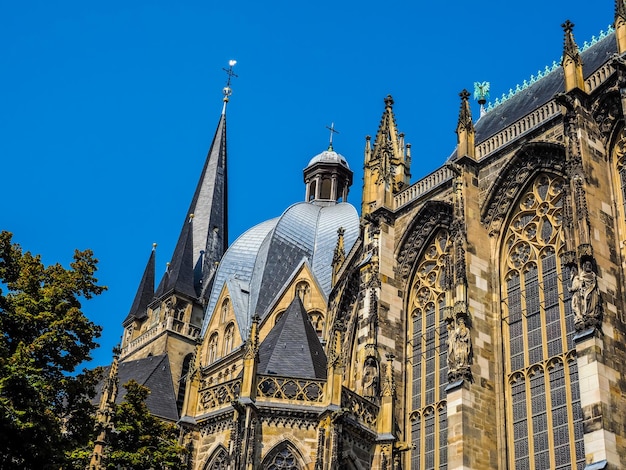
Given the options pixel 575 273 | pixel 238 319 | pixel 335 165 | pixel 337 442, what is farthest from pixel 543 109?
pixel 335 165

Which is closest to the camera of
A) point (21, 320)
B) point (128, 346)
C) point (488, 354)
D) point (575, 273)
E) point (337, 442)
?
point (21, 320)

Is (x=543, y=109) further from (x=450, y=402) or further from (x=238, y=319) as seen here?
(x=238, y=319)

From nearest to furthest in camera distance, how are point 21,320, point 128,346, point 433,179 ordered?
point 21,320 < point 433,179 < point 128,346

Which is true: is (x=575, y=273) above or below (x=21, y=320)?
above

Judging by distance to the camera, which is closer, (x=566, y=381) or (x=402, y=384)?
(x=566, y=381)

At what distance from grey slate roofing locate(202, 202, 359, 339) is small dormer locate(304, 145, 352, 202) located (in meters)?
4.20

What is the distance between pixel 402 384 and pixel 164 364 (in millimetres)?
13733

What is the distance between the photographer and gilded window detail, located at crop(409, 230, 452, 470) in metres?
22.4

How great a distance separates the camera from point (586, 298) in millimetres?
18188

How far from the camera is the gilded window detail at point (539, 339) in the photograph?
19328 millimetres

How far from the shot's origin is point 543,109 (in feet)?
75.9

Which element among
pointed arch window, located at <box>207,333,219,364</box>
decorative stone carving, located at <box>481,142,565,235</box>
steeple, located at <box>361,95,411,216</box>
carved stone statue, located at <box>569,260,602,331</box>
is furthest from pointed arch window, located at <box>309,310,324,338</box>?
carved stone statue, located at <box>569,260,602,331</box>

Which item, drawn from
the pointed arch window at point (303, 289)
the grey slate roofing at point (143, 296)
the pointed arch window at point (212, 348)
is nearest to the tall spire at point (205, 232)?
the grey slate roofing at point (143, 296)

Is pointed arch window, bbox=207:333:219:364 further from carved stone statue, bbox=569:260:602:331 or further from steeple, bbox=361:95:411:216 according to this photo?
carved stone statue, bbox=569:260:602:331
